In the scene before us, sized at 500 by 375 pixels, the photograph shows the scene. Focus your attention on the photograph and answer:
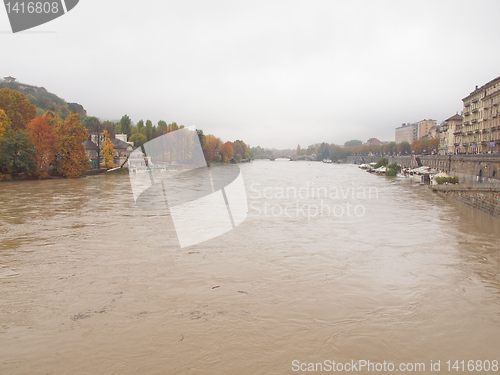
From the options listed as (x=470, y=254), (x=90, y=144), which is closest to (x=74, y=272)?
(x=470, y=254)

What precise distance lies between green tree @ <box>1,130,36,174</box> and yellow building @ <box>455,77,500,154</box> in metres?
50.8

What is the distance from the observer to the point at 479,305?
7.44 metres

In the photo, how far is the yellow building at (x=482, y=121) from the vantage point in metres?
45.1

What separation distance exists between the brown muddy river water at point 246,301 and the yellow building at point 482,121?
38.2 metres

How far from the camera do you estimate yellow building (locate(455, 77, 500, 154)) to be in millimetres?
45125

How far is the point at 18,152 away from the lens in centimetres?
3759

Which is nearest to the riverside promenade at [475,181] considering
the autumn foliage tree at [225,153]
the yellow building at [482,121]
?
the yellow building at [482,121]

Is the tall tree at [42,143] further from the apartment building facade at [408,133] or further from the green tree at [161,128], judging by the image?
the apartment building facade at [408,133]

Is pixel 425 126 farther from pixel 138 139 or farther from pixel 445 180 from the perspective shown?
pixel 445 180

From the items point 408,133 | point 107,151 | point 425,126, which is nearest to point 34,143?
point 107,151

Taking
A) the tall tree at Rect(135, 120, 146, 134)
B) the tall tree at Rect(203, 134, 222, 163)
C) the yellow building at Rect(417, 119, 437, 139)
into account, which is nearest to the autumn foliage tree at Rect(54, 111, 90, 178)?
the tall tree at Rect(135, 120, 146, 134)

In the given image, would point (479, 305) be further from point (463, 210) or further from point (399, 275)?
point (463, 210)

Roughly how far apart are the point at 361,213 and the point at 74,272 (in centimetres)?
1510

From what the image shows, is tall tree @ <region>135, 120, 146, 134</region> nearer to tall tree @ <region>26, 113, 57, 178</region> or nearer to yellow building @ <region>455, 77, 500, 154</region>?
tall tree @ <region>26, 113, 57, 178</region>
